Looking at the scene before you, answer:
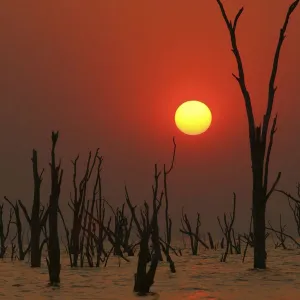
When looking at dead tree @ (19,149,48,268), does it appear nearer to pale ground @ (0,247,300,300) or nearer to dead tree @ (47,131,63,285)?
pale ground @ (0,247,300,300)

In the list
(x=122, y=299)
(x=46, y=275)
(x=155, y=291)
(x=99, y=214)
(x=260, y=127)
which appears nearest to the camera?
(x=122, y=299)

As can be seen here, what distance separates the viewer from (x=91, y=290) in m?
4.45

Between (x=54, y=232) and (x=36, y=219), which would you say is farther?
(x=36, y=219)

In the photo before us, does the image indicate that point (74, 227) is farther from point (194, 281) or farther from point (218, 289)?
point (218, 289)

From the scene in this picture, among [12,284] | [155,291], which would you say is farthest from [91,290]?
[12,284]

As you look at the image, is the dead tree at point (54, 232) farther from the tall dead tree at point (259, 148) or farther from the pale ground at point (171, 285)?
the tall dead tree at point (259, 148)

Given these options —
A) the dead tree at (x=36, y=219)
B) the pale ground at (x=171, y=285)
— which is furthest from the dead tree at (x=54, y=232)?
the dead tree at (x=36, y=219)

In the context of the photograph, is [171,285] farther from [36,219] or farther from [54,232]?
[36,219]

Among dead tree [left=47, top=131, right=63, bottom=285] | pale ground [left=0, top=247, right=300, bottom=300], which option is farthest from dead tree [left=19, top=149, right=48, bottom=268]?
dead tree [left=47, top=131, right=63, bottom=285]

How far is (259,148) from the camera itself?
635 cm

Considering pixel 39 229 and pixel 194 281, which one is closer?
pixel 194 281

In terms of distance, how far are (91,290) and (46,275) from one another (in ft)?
5.12

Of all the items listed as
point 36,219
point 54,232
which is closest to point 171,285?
point 54,232

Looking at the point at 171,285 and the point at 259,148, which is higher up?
the point at 259,148
